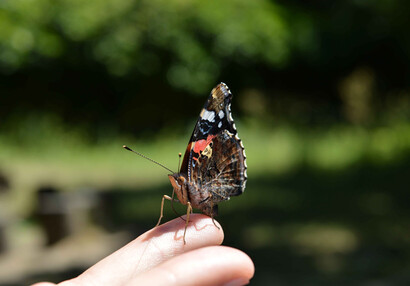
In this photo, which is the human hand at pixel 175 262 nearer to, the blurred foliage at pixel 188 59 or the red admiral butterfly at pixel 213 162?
the red admiral butterfly at pixel 213 162

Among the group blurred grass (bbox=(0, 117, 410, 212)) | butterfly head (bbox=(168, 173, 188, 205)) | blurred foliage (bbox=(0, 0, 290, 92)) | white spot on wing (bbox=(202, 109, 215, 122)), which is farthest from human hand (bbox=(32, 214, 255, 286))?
blurred foliage (bbox=(0, 0, 290, 92))

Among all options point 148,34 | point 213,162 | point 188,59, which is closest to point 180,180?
point 213,162

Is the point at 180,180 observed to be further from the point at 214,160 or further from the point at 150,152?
the point at 150,152

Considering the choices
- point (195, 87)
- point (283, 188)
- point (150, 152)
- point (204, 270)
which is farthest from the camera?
point (195, 87)

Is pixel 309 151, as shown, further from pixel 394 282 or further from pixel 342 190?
pixel 394 282

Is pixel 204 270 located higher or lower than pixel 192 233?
lower

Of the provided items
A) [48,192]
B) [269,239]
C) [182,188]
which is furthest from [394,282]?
[48,192]
